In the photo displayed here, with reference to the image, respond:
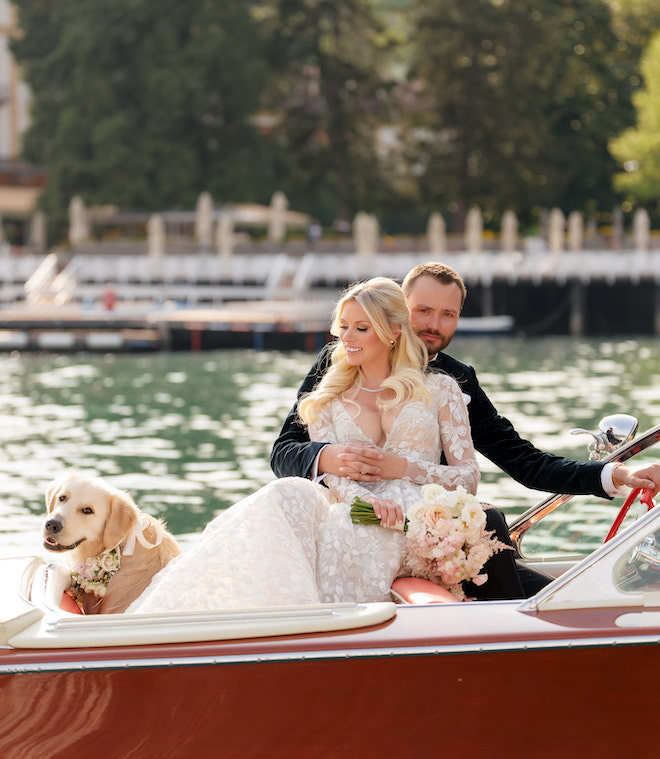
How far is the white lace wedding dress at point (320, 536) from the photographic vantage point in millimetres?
3662

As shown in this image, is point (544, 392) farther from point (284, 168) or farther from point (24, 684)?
point (284, 168)

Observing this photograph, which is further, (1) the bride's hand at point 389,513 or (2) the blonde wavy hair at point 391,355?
(2) the blonde wavy hair at point 391,355

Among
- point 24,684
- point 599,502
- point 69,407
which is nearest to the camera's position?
point 24,684

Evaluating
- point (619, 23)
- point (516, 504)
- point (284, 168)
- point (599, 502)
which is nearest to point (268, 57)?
point (284, 168)

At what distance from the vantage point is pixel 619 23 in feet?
162


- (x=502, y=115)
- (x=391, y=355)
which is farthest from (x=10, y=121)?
(x=391, y=355)

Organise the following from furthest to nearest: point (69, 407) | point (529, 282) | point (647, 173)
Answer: point (647, 173)
point (529, 282)
point (69, 407)

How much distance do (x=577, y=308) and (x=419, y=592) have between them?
110 feet

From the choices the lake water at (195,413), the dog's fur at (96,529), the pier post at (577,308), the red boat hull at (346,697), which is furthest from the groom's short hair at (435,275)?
the pier post at (577,308)

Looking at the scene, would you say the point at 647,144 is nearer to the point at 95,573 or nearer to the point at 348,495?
the point at 348,495

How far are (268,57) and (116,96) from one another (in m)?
5.72

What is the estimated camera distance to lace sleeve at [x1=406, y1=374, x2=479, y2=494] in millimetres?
4129

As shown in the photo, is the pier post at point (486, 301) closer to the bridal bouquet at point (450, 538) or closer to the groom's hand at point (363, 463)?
the groom's hand at point (363, 463)

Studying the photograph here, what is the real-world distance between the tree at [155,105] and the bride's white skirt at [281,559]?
38.0 m
